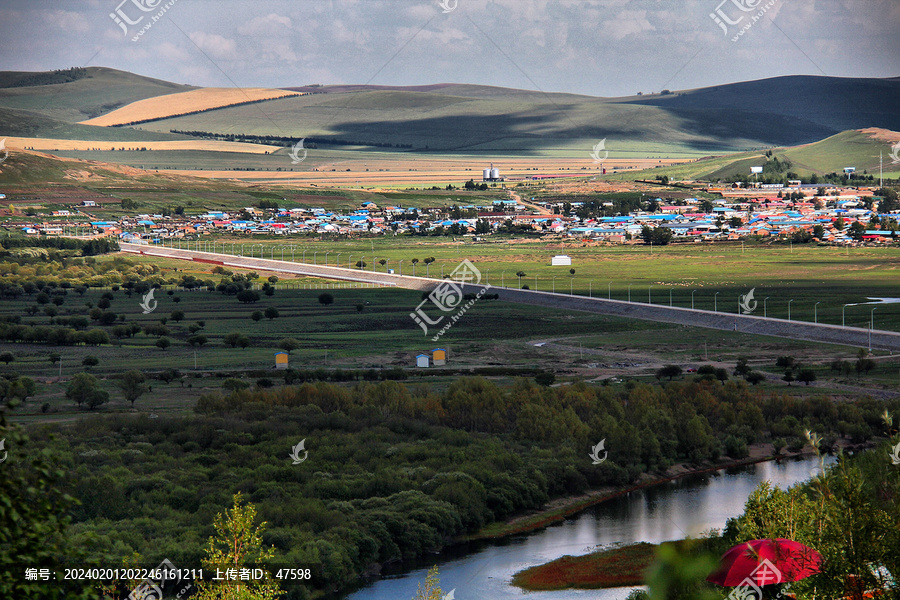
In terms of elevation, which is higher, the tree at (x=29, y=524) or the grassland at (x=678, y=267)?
the tree at (x=29, y=524)

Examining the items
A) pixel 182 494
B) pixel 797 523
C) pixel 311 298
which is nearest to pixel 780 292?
pixel 311 298

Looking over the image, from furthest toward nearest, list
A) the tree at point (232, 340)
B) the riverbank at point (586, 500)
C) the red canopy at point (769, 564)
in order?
the tree at point (232, 340) → the riverbank at point (586, 500) → the red canopy at point (769, 564)

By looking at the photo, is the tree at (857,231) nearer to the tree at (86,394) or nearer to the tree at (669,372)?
the tree at (669,372)

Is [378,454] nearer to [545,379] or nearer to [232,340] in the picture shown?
[545,379]
